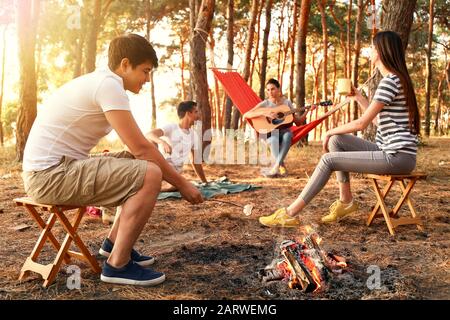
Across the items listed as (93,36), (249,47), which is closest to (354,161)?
(249,47)

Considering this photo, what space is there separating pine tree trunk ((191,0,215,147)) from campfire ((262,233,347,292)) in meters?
4.76

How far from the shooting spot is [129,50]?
220 centimetres

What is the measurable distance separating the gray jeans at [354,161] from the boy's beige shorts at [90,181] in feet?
5.03

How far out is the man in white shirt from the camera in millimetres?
2111

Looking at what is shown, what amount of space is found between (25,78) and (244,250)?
19.5ft

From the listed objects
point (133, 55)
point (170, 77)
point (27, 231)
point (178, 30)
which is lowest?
point (27, 231)

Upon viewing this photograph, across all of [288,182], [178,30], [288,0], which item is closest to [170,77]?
[178,30]

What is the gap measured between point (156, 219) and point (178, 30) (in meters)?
17.1

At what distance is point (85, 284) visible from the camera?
225 cm

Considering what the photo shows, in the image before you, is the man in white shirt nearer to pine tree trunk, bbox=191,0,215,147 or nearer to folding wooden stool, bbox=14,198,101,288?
folding wooden stool, bbox=14,198,101,288

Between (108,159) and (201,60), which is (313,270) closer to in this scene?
(108,159)

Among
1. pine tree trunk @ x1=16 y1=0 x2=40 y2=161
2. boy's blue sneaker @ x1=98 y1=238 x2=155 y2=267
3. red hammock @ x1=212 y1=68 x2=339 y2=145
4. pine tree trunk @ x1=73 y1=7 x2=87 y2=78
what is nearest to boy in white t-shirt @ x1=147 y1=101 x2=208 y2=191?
red hammock @ x1=212 y1=68 x2=339 y2=145
